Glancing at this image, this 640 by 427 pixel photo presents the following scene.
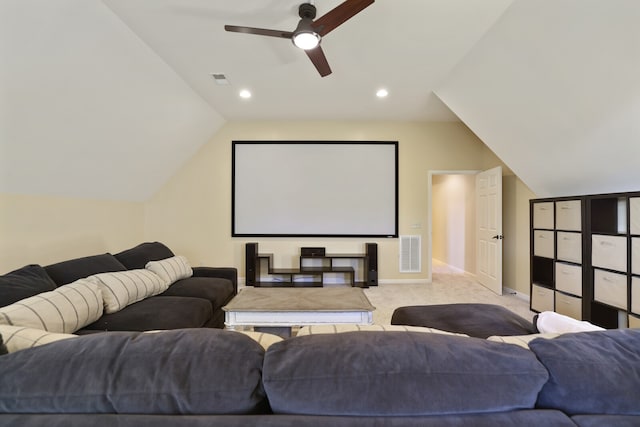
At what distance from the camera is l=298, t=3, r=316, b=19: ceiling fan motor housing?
2180 millimetres

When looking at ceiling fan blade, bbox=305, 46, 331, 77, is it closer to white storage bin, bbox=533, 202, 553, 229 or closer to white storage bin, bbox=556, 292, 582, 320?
white storage bin, bbox=533, 202, 553, 229

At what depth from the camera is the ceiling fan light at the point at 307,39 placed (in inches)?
81.8

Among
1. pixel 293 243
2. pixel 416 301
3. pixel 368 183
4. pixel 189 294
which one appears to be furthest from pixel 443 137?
pixel 189 294

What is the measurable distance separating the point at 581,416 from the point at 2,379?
4.23 feet

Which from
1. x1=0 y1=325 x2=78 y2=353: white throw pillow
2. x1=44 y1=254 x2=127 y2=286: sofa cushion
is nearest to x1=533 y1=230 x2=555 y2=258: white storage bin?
x1=0 y1=325 x2=78 y2=353: white throw pillow

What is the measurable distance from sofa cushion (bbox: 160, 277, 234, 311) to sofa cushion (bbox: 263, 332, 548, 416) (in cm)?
229

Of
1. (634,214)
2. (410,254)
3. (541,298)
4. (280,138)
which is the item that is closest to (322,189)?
(280,138)

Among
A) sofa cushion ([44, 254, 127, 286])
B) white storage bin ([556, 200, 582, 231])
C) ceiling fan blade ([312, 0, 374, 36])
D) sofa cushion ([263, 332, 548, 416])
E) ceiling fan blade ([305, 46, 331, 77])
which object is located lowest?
sofa cushion ([44, 254, 127, 286])

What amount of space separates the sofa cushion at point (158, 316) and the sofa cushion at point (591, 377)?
215 cm

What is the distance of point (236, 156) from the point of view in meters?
4.91

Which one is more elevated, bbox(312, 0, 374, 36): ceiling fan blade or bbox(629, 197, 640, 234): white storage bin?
bbox(312, 0, 374, 36): ceiling fan blade

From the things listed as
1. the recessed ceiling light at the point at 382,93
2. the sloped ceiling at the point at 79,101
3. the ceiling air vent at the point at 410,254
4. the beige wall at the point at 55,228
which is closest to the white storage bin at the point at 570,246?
the ceiling air vent at the point at 410,254

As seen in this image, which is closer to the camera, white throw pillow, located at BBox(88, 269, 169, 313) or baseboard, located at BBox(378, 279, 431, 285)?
white throw pillow, located at BBox(88, 269, 169, 313)

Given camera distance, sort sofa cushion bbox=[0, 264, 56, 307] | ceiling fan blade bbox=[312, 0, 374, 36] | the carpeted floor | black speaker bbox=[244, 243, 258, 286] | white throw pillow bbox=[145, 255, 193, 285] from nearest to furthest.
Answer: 1. sofa cushion bbox=[0, 264, 56, 307]
2. ceiling fan blade bbox=[312, 0, 374, 36]
3. white throw pillow bbox=[145, 255, 193, 285]
4. the carpeted floor
5. black speaker bbox=[244, 243, 258, 286]
